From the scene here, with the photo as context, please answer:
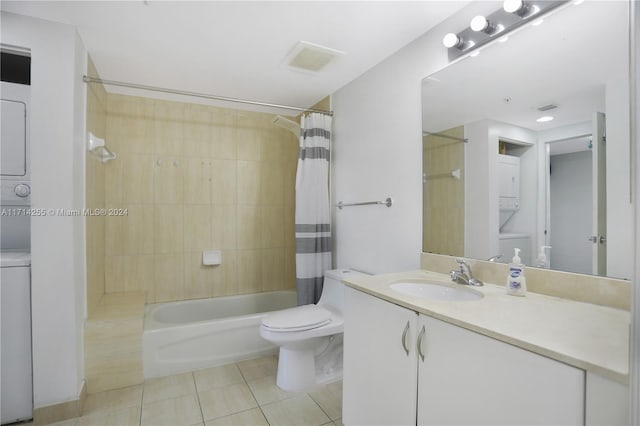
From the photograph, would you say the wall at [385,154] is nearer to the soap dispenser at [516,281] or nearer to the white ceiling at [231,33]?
the white ceiling at [231,33]

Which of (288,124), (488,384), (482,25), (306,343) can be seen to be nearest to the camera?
(488,384)

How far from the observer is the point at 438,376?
1.08 meters

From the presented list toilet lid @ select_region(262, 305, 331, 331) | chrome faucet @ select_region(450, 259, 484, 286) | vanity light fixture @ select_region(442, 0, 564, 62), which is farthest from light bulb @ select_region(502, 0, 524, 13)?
toilet lid @ select_region(262, 305, 331, 331)

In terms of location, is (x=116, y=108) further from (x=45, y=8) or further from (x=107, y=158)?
(x=45, y=8)

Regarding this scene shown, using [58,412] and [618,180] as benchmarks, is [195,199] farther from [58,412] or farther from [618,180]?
[618,180]

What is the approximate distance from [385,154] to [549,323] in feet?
4.75

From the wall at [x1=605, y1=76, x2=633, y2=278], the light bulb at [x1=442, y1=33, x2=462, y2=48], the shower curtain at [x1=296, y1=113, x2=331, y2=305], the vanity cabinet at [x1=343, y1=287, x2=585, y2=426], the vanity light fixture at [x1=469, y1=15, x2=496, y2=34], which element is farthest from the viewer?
the shower curtain at [x1=296, y1=113, x2=331, y2=305]

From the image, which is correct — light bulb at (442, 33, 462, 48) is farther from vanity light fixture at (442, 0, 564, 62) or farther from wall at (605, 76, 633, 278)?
wall at (605, 76, 633, 278)

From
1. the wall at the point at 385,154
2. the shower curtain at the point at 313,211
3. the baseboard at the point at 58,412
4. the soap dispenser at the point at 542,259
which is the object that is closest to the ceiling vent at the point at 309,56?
the wall at the point at 385,154

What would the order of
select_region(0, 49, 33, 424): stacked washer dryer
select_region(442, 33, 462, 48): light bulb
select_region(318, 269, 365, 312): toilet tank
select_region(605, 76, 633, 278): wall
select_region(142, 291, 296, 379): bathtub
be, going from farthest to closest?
1. select_region(318, 269, 365, 312): toilet tank
2. select_region(142, 291, 296, 379): bathtub
3. select_region(0, 49, 33, 424): stacked washer dryer
4. select_region(442, 33, 462, 48): light bulb
5. select_region(605, 76, 633, 278): wall

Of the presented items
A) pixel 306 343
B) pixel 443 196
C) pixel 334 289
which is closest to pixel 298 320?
pixel 306 343

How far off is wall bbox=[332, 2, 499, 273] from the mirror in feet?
0.37

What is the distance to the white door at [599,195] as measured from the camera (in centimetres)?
115

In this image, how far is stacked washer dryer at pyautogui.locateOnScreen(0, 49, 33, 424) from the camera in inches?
66.9
